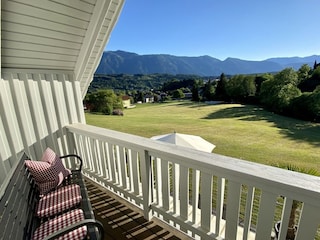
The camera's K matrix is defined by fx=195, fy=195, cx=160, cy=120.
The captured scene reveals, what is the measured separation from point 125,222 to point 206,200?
1.12 meters

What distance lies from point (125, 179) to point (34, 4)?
2.20 metres

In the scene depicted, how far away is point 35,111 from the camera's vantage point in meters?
2.85

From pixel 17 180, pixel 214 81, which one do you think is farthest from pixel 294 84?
pixel 214 81

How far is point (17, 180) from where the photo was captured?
1.58 metres

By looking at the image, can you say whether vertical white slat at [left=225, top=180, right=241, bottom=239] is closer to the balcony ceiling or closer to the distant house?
the balcony ceiling

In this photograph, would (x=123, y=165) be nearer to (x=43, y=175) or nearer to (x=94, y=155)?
(x=94, y=155)

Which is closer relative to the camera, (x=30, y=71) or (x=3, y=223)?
(x=3, y=223)

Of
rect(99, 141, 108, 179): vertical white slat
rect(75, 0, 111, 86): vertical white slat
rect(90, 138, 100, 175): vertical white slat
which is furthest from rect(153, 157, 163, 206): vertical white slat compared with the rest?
rect(75, 0, 111, 86): vertical white slat

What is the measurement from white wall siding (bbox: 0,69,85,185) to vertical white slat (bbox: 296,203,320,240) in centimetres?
309

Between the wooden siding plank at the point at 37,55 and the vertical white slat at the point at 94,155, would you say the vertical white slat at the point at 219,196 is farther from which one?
the wooden siding plank at the point at 37,55

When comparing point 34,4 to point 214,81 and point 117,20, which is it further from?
point 214,81

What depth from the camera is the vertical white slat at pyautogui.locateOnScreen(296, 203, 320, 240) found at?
42.6 inches

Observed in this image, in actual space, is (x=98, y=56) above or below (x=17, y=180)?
above

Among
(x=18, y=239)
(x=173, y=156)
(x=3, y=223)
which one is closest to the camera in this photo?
(x=3, y=223)
